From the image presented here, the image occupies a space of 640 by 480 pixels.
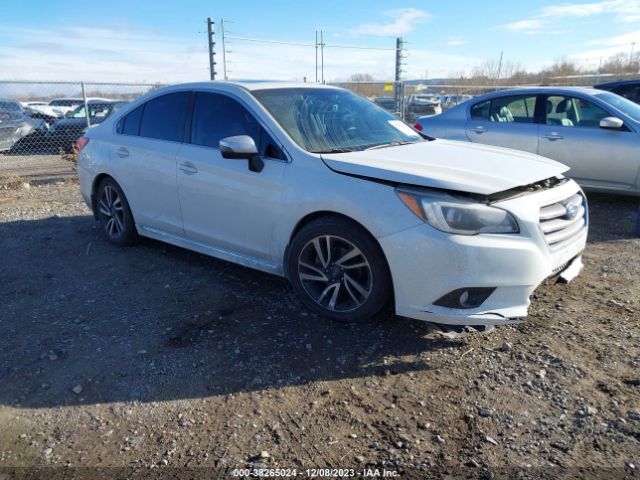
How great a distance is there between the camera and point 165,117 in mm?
4727

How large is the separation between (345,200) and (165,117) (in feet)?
7.52

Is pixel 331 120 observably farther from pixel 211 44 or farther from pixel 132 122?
pixel 211 44

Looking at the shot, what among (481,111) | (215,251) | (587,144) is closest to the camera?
(215,251)

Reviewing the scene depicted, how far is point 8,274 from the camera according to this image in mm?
4766

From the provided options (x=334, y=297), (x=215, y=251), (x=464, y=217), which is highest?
(x=464, y=217)

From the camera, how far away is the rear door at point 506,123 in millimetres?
7180

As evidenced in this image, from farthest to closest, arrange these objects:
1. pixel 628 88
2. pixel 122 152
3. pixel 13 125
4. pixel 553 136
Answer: pixel 13 125, pixel 628 88, pixel 553 136, pixel 122 152

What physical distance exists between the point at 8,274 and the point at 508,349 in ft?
14.3

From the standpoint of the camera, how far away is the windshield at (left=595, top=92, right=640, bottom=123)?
21.8 feet

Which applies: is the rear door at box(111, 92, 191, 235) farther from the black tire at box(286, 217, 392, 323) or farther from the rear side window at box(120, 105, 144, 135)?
the black tire at box(286, 217, 392, 323)

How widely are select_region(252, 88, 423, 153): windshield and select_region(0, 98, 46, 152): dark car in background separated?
423 inches

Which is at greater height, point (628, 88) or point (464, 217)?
point (628, 88)

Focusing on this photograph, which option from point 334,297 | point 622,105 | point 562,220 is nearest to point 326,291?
point 334,297

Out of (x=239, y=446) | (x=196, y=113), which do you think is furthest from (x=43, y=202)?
(x=239, y=446)
